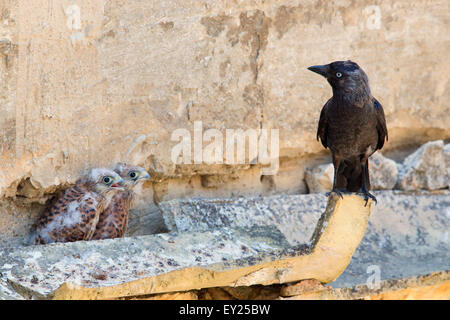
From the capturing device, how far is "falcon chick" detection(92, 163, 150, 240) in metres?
4.34

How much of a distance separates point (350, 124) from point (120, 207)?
154cm

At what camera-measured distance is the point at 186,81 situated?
4.80m

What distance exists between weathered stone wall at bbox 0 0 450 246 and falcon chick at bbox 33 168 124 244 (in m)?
0.12

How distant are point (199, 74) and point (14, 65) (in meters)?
1.26

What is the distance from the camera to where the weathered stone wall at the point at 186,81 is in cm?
421

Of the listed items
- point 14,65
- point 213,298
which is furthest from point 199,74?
point 213,298

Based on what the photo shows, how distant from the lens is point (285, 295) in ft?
12.9

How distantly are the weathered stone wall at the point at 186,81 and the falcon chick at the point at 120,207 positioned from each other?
16 cm

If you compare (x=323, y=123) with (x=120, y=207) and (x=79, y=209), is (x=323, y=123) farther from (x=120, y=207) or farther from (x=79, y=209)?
(x=79, y=209)

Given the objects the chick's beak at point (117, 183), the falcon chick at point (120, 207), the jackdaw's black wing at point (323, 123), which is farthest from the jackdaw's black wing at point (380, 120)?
the chick's beak at point (117, 183)

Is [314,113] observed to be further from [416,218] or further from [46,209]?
[46,209]

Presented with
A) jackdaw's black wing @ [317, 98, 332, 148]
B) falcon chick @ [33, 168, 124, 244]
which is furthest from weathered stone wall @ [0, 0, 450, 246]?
jackdaw's black wing @ [317, 98, 332, 148]

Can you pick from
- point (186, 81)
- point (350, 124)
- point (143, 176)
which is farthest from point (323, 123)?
point (143, 176)

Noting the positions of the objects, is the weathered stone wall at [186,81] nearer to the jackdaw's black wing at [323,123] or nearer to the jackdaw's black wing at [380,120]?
the jackdaw's black wing at [323,123]
